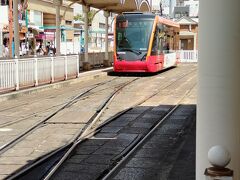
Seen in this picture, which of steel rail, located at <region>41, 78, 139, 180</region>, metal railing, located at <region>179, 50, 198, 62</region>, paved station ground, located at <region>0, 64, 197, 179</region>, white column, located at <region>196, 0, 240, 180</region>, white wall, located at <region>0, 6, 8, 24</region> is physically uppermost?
white wall, located at <region>0, 6, 8, 24</region>

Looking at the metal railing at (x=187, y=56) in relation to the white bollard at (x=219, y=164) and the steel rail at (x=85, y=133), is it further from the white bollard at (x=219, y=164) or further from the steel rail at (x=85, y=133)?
the white bollard at (x=219, y=164)

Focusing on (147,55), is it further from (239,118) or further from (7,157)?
(239,118)

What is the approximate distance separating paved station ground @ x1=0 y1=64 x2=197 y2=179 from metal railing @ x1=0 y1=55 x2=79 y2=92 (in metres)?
0.70

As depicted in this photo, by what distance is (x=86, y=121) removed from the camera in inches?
456

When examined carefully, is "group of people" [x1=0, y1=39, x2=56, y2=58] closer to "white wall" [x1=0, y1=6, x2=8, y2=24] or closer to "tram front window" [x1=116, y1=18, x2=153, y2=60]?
"white wall" [x1=0, y1=6, x2=8, y2=24]

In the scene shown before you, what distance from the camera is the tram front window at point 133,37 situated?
Answer: 85.3 ft

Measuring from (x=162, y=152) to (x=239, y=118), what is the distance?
4843mm

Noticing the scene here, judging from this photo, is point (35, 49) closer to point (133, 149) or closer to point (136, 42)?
point (136, 42)

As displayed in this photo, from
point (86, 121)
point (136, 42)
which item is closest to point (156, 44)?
point (136, 42)

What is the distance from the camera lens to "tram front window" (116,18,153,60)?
85.3ft

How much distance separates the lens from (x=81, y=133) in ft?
32.9

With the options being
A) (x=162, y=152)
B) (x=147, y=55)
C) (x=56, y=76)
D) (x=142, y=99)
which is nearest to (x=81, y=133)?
(x=162, y=152)

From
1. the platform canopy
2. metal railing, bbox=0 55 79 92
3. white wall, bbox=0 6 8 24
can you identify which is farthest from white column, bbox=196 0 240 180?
white wall, bbox=0 6 8 24

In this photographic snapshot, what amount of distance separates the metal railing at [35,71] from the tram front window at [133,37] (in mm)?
3355
